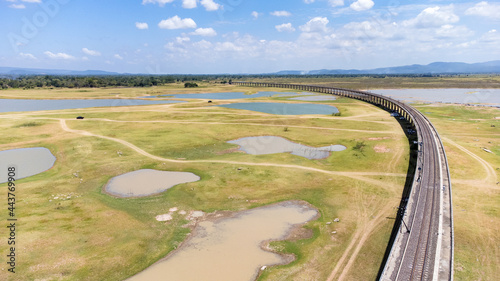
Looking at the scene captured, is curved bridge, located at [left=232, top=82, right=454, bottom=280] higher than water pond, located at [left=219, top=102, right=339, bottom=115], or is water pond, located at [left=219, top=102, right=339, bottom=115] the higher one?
water pond, located at [left=219, top=102, right=339, bottom=115]

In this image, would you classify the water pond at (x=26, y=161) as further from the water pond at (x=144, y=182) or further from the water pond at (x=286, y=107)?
the water pond at (x=286, y=107)

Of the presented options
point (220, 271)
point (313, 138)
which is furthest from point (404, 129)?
point (220, 271)

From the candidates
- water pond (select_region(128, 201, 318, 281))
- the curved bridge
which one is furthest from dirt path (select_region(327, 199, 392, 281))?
water pond (select_region(128, 201, 318, 281))

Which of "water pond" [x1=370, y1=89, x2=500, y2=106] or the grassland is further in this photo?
"water pond" [x1=370, y1=89, x2=500, y2=106]

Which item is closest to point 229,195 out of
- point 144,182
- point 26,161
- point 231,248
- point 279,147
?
point 231,248

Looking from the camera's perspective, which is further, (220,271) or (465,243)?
(465,243)

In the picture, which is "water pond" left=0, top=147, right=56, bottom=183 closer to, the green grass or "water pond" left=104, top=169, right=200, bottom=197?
the green grass

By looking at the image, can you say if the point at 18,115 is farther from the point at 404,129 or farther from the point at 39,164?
the point at 404,129
